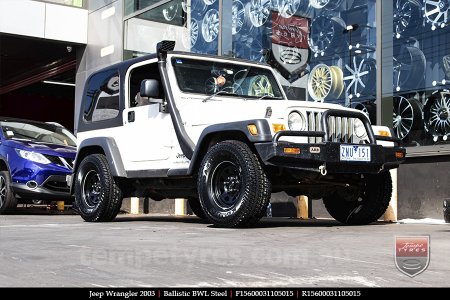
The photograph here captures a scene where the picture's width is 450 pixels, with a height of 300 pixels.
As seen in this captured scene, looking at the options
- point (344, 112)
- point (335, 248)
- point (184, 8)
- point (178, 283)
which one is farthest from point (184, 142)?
point (184, 8)

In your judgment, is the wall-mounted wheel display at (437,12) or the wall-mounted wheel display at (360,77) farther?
the wall-mounted wheel display at (360,77)

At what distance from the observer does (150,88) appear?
738cm

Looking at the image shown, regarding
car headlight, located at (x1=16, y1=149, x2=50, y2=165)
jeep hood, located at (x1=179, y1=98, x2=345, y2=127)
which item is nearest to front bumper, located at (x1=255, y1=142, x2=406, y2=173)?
jeep hood, located at (x1=179, y1=98, x2=345, y2=127)

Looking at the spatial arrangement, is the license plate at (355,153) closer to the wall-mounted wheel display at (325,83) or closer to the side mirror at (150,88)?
the side mirror at (150,88)

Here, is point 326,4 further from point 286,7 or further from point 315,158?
point 315,158

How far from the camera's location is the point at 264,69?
8500mm

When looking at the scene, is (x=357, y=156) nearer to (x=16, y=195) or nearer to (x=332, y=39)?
(x=332, y=39)

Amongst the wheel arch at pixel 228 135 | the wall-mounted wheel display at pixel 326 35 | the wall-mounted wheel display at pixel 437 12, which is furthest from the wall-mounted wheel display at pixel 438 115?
the wheel arch at pixel 228 135

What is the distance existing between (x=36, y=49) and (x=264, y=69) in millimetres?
13376

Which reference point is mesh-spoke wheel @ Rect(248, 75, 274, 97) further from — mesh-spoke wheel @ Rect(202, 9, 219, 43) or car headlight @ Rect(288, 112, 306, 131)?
mesh-spoke wheel @ Rect(202, 9, 219, 43)

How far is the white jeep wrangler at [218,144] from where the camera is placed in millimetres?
6359

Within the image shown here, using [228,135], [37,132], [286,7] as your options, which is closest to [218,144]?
[228,135]

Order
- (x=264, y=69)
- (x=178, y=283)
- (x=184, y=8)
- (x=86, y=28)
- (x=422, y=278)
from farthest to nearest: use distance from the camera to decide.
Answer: (x=86, y=28) → (x=184, y=8) → (x=264, y=69) → (x=422, y=278) → (x=178, y=283)

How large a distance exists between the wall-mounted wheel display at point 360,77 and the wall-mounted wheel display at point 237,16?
286 cm
